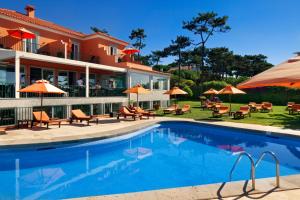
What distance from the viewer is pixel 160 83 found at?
32.5m

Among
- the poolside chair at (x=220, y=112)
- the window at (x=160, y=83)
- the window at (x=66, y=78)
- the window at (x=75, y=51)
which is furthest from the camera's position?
the window at (x=160, y=83)

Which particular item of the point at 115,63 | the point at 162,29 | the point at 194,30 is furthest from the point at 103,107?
the point at 194,30

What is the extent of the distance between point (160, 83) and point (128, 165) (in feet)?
73.3

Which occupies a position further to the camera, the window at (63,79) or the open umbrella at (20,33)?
the window at (63,79)

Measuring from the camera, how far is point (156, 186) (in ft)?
27.4

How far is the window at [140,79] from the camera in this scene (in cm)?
2809

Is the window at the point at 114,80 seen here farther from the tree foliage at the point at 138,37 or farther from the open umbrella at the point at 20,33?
the tree foliage at the point at 138,37

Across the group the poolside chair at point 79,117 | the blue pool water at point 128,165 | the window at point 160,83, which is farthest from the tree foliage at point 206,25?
the blue pool water at point 128,165

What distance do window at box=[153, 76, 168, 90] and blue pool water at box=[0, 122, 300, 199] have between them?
629 inches

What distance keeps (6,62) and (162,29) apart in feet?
75.0

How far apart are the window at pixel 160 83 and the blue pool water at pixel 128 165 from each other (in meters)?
16.0

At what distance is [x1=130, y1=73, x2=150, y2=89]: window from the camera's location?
1106 inches

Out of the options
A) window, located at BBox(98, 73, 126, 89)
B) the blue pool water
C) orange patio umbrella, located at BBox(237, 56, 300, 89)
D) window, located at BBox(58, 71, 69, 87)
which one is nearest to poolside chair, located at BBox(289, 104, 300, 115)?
the blue pool water

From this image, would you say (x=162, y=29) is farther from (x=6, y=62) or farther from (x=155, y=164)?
(x=155, y=164)
